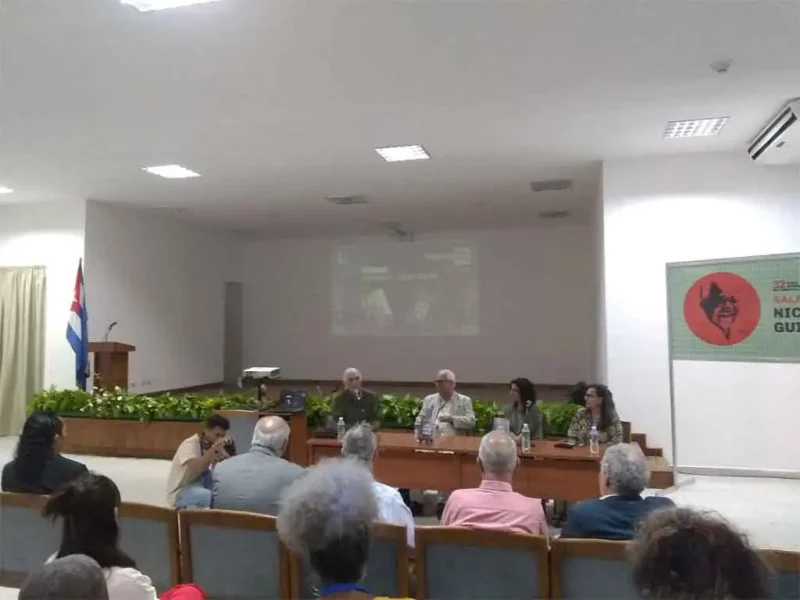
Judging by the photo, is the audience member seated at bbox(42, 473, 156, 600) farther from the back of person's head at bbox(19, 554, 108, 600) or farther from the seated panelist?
the seated panelist

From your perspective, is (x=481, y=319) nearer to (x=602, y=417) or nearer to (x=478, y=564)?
(x=602, y=417)

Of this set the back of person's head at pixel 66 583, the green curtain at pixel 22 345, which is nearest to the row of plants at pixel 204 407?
the green curtain at pixel 22 345

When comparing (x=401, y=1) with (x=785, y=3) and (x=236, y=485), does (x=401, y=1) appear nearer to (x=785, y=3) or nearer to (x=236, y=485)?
(x=785, y=3)

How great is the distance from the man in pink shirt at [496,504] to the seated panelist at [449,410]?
249 cm

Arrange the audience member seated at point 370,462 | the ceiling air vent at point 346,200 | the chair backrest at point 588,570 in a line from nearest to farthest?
the chair backrest at point 588,570 → the audience member seated at point 370,462 → the ceiling air vent at point 346,200

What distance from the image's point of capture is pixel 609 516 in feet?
7.14

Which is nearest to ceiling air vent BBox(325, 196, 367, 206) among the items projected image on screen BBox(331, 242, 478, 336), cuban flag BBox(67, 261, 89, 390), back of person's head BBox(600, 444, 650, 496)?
projected image on screen BBox(331, 242, 478, 336)

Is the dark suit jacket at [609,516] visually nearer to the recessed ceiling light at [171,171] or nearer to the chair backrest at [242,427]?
the chair backrest at [242,427]

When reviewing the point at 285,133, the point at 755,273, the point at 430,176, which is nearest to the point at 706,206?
the point at 755,273

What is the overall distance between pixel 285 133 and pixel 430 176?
2293 millimetres

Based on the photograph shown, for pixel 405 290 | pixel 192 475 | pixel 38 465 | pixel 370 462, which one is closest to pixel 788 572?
pixel 370 462

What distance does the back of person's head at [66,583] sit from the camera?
1190mm

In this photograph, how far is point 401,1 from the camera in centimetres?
326

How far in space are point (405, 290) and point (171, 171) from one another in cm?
580
